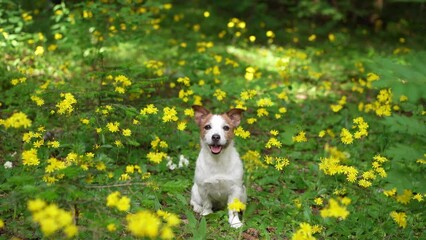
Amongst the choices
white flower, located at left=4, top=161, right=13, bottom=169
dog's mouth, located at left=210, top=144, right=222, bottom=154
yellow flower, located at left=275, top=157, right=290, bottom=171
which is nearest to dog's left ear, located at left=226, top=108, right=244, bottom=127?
dog's mouth, located at left=210, top=144, right=222, bottom=154

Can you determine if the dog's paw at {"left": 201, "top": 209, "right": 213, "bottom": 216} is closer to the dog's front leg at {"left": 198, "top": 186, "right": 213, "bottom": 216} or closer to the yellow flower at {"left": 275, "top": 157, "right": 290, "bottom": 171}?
the dog's front leg at {"left": 198, "top": 186, "right": 213, "bottom": 216}

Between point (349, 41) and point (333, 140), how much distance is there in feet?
21.2

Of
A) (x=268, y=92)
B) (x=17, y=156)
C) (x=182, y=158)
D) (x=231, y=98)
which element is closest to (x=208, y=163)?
(x=182, y=158)

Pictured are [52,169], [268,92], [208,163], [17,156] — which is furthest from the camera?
[268,92]

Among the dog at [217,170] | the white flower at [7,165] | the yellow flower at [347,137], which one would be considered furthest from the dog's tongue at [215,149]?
the white flower at [7,165]

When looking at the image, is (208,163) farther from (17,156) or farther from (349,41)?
(349,41)

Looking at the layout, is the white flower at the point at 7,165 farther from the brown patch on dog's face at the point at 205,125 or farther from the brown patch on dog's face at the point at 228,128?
the brown patch on dog's face at the point at 228,128

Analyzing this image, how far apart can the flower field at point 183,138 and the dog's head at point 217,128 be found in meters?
0.30

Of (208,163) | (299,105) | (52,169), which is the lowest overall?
(299,105)

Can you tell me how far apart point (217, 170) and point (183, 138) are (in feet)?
5.61

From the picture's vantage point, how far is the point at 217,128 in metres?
4.74

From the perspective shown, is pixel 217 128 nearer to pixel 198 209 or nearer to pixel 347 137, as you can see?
pixel 198 209

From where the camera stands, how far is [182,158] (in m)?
5.85

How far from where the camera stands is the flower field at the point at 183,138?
10.5 feet
